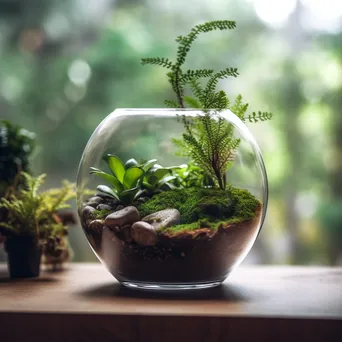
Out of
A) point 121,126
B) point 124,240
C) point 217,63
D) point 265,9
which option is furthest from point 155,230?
point 265,9

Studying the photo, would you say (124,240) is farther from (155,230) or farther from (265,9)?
(265,9)

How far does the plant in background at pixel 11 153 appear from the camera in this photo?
3.98 ft

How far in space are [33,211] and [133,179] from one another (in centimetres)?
26

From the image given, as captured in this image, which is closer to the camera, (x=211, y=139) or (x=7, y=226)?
(x=211, y=139)

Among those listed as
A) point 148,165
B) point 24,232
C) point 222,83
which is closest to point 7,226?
point 24,232

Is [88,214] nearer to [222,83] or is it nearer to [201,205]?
[201,205]

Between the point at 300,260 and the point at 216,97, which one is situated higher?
the point at 216,97

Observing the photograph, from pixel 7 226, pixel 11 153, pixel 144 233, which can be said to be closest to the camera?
pixel 144 233

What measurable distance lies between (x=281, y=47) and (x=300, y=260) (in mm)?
805

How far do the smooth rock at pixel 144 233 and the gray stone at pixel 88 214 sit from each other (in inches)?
3.9

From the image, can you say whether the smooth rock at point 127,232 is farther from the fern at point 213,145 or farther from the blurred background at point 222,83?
the blurred background at point 222,83

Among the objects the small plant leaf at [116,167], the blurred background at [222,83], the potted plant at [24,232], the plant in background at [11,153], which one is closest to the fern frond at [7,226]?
the potted plant at [24,232]

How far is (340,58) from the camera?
2.23 meters

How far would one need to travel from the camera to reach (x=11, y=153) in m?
1.22
